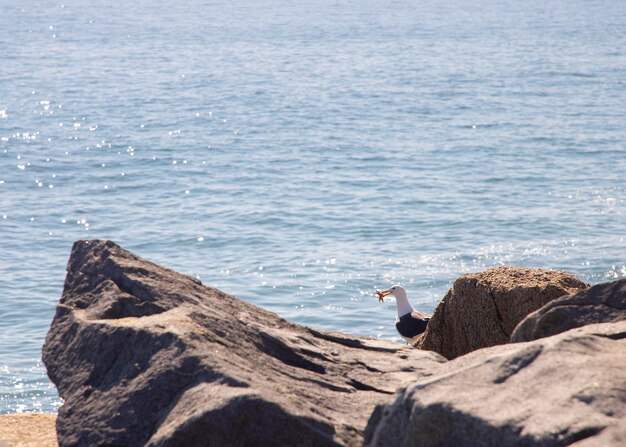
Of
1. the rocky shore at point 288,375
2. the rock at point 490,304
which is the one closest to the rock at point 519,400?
the rocky shore at point 288,375

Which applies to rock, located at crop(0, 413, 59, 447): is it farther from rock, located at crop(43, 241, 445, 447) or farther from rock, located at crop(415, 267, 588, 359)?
rock, located at crop(415, 267, 588, 359)

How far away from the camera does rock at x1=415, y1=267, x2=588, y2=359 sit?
730 centimetres

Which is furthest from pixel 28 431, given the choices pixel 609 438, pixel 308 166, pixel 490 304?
pixel 308 166

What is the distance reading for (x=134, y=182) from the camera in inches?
922

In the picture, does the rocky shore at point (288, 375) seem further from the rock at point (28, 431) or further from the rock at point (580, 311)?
the rock at point (28, 431)

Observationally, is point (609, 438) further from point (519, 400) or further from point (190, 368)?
point (190, 368)

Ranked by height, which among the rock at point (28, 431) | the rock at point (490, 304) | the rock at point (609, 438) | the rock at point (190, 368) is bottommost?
the rock at point (28, 431)

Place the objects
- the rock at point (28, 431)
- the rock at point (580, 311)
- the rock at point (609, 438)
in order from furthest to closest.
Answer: the rock at point (28, 431)
the rock at point (580, 311)
the rock at point (609, 438)

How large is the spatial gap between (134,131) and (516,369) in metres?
25.6

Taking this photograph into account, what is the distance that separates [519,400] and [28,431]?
13.2 ft

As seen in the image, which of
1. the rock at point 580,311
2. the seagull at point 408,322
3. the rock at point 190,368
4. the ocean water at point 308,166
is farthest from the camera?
the ocean water at point 308,166

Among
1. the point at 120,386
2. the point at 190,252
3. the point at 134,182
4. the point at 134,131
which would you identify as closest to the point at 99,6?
the point at 134,131

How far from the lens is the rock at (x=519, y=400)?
3.93 m

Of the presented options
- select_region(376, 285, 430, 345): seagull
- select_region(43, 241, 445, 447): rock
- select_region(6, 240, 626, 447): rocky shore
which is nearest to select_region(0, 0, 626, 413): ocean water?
select_region(376, 285, 430, 345): seagull
